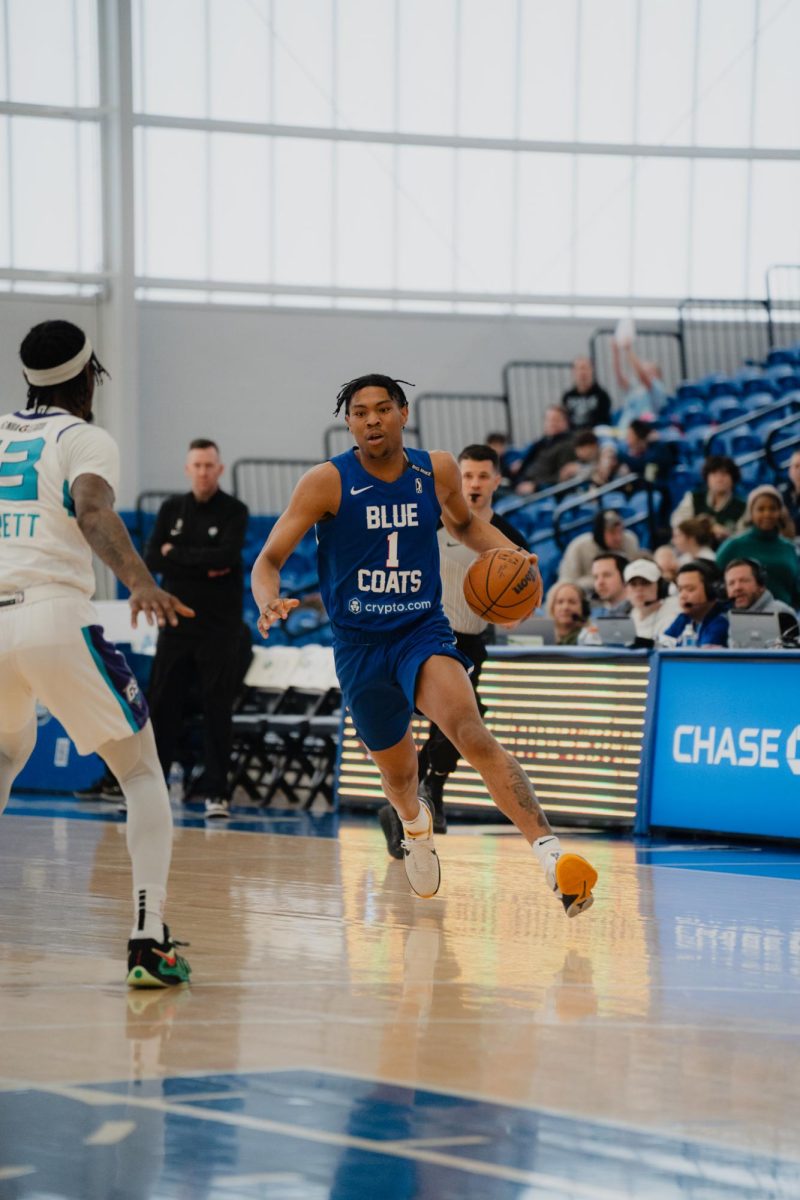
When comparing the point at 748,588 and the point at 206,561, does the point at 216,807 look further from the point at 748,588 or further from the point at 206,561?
the point at 748,588

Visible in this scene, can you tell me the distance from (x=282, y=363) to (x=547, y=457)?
481 cm

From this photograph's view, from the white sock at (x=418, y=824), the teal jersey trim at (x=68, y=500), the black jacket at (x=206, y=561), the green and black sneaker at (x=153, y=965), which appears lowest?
the green and black sneaker at (x=153, y=965)

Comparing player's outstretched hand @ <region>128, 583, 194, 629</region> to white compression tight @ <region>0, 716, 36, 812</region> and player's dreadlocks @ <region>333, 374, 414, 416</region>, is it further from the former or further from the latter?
player's dreadlocks @ <region>333, 374, 414, 416</region>

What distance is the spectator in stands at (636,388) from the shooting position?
885 inches

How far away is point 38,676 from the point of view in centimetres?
531

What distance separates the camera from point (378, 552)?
6.99 meters

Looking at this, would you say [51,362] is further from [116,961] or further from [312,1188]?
[312,1188]

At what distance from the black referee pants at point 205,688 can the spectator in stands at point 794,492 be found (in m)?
5.23

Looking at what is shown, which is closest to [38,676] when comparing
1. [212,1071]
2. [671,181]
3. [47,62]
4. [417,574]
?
[212,1071]

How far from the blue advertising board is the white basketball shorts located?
5.84 meters

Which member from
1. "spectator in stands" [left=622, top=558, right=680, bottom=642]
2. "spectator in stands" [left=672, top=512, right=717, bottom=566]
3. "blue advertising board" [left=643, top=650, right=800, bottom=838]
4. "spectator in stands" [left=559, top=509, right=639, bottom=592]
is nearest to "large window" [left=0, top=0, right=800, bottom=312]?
"spectator in stands" [left=559, top=509, right=639, bottom=592]

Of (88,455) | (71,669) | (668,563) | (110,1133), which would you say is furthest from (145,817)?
(668,563)

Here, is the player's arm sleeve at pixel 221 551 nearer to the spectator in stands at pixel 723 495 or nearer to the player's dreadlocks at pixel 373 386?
the spectator in stands at pixel 723 495

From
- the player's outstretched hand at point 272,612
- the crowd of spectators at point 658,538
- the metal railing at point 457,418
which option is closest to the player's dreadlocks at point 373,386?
the player's outstretched hand at point 272,612
